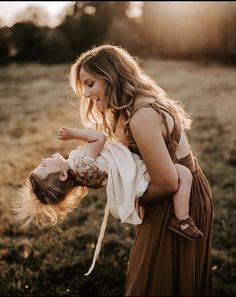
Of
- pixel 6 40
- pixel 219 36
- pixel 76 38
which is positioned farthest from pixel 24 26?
pixel 219 36

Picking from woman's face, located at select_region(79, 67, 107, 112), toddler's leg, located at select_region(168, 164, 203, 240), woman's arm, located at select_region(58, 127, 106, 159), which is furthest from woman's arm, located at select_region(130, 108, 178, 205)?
woman's arm, located at select_region(58, 127, 106, 159)

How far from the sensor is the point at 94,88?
2.53 meters

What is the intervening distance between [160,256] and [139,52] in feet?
98.9

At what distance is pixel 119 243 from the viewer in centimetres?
504

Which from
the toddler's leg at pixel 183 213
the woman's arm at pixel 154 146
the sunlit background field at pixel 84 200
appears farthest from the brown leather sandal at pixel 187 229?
the sunlit background field at pixel 84 200

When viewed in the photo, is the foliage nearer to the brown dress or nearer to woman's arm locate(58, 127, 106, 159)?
woman's arm locate(58, 127, 106, 159)

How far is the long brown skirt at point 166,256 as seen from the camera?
2.42m

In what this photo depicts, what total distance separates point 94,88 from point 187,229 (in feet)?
3.18

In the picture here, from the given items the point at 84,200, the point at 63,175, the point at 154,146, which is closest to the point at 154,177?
the point at 154,146

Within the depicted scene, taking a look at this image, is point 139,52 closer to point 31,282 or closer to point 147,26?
point 147,26

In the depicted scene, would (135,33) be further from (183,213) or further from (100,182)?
(183,213)

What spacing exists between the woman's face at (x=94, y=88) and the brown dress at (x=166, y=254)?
336mm

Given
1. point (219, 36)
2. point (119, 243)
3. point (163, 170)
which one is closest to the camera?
point (163, 170)

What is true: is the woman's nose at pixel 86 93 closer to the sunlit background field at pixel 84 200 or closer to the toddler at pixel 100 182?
the toddler at pixel 100 182
